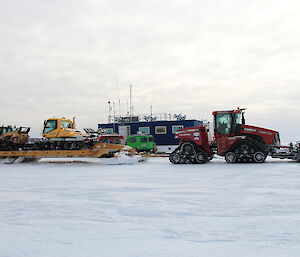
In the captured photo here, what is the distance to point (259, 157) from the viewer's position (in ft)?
48.2

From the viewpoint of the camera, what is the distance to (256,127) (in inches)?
597

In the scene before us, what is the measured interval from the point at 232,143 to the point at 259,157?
1.29 meters

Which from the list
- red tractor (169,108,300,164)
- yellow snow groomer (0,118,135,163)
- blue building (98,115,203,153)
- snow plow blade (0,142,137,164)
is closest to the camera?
red tractor (169,108,300,164)

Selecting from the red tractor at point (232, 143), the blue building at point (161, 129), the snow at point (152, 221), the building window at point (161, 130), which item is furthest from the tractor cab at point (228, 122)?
the building window at point (161, 130)

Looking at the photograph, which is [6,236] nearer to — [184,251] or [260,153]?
[184,251]

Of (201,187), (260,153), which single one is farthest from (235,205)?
(260,153)

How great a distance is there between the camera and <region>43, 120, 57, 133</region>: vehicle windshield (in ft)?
55.9

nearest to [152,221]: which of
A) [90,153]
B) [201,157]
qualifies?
[201,157]

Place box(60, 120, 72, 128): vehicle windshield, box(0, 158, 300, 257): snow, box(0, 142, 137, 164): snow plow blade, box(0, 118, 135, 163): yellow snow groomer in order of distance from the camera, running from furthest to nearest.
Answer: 1. box(60, 120, 72, 128): vehicle windshield
2. box(0, 118, 135, 163): yellow snow groomer
3. box(0, 142, 137, 164): snow plow blade
4. box(0, 158, 300, 257): snow

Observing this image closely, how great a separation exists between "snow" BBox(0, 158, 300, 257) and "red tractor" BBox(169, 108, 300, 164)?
653cm

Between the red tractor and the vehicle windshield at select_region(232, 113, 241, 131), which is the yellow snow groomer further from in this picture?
the vehicle windshield at select_region(232, 113, 241, 131)

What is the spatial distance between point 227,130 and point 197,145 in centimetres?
158

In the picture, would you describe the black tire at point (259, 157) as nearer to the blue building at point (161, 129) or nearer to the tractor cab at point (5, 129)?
the tractor cab at point (5, 129)

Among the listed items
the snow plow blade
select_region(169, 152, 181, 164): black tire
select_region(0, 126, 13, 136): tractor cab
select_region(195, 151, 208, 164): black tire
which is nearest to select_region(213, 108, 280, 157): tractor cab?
select_region(195, 151, 208, 164): black tire
